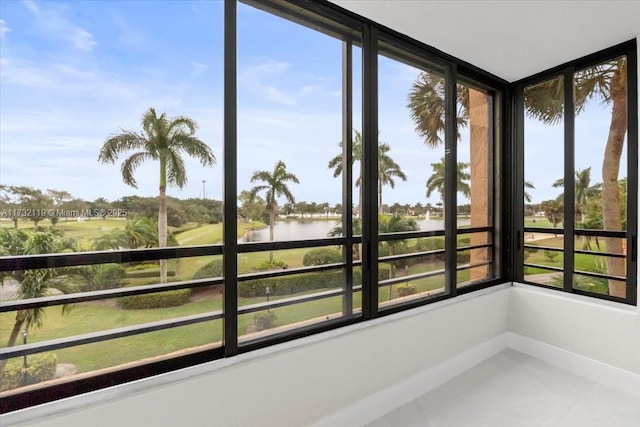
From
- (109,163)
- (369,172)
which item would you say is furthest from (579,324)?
(109,163)

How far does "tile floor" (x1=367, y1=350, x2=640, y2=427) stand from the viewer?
197 centimetres

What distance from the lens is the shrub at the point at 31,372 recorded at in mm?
1225

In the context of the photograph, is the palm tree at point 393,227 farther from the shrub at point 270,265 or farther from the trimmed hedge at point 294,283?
the shrub at point 270,265

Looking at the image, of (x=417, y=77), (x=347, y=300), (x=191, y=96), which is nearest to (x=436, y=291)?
(x=347, y=300)

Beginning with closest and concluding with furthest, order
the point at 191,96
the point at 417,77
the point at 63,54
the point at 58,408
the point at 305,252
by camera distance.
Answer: the point at 58,408, the point at 63,54, the point at 191,96, the point at 305,252, the point at 417,77

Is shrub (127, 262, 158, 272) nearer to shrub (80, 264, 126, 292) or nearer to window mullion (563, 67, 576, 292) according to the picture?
shrub (80, 264, 126, 292)

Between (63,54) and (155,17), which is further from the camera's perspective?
(155,17)

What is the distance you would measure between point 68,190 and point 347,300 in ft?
5.26

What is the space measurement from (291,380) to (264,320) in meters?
0.34

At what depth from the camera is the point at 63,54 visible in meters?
1.31

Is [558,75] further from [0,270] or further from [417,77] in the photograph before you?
[0,270]

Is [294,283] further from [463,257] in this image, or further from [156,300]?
[463,257]

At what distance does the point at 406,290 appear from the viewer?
2.47m

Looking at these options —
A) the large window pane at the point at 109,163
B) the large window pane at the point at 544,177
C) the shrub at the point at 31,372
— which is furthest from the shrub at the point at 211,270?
the large window pane at the point at 544,177
